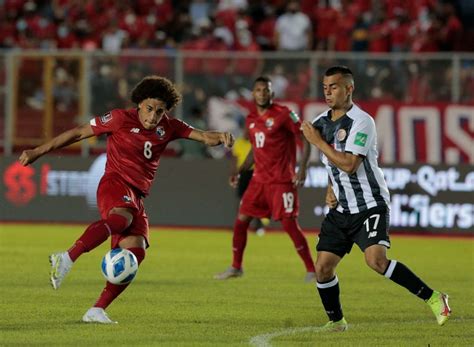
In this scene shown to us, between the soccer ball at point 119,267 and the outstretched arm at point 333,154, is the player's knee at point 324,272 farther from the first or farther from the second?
the soccer ball at point 119,267

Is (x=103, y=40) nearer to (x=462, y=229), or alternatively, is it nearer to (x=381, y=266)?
(x=462, y=229)

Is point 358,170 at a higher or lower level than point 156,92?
lower

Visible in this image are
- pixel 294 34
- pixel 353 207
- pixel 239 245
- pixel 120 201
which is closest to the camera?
pixel 353 207

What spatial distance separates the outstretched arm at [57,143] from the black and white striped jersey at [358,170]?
6.15 ft

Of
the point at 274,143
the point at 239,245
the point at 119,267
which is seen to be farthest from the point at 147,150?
the point at 274,143

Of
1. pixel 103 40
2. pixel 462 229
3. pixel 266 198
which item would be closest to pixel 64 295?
pixel 266 198

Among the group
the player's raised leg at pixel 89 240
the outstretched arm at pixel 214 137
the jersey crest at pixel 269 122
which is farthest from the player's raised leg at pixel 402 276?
the jersey crest at pixel 269 122

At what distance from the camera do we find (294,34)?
2384cm

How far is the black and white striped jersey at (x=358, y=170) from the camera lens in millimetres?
9078

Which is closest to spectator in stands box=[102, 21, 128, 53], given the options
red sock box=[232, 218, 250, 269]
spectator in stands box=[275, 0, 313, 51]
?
spectator in stands box=[275, 0, 313, 51]

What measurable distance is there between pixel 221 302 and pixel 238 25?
13911 millimetres

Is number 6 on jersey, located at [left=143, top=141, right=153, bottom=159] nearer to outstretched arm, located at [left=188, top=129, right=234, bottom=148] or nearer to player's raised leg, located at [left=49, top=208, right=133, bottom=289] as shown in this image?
outstretched arm, located at [left=188, top=129, right=234, bottom=148]

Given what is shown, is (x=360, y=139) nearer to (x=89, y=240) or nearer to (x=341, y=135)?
(x=341, y=135)

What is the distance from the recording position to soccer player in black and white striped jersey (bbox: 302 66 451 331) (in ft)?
29.8
